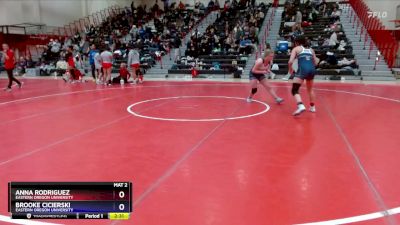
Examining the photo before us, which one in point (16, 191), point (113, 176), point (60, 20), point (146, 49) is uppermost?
point (60, 20)

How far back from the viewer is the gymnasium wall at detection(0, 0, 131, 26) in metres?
→ 26.0

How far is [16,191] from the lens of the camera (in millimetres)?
2889

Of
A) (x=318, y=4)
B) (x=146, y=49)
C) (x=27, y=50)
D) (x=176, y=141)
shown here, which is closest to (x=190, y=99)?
(x=176, y=141)

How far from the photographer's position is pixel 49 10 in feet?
94.9

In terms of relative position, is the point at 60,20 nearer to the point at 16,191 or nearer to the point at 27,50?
the point at 27,50

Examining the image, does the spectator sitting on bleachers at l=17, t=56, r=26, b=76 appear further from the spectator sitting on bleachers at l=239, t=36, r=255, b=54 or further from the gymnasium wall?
the spectator sitting on bleachers at l=239, t=36, r=255, b=54

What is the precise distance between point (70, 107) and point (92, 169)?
5.41m

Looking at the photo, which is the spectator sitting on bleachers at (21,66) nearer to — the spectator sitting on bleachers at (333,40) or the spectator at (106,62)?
the spectator at (106,62)

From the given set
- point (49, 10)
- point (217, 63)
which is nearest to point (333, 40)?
point (217, 63)
